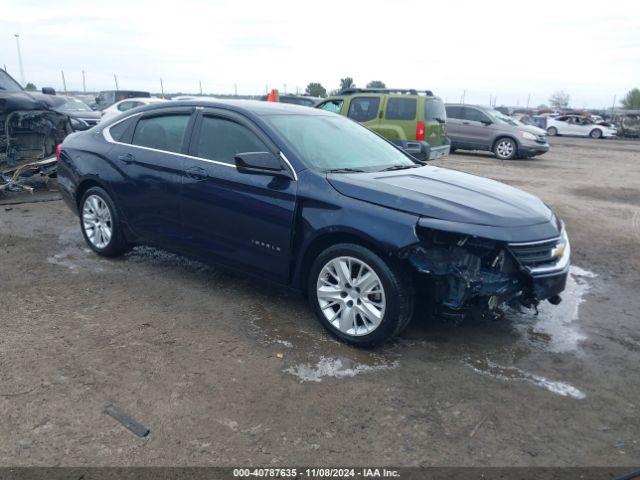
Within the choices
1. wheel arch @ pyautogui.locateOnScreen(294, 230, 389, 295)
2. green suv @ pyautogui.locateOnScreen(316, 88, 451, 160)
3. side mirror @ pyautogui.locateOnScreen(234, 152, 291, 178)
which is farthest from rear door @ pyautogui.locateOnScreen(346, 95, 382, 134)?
wheel arch @ pyautogui.locateOnScreen(294, 230, 389, 295)

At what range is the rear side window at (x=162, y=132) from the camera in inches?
191

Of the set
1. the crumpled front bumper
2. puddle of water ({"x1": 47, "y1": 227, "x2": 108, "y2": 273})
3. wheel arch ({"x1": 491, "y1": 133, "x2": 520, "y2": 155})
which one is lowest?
puddle of water ({"x1": 47, "y1": 227, "x2": 108, "y2": 273})

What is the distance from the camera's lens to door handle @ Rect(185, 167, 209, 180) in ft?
14.8

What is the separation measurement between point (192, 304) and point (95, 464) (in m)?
2.02

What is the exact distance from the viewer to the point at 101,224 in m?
5.59

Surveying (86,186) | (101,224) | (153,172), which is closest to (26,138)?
(86,186)

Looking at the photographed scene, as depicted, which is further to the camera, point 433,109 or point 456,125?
point 456,125

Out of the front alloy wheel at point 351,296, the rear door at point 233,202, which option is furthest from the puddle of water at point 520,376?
the rear door at point 233,202

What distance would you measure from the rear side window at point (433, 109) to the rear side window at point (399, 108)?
1.04 ft

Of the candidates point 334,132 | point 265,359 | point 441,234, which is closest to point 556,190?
point 334,132

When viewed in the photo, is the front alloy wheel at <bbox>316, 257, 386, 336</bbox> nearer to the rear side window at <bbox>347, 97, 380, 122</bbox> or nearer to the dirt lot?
the dirt lot

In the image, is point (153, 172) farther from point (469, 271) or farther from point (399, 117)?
point (399, 117)

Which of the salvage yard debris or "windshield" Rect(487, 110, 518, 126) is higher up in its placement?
"windshield" Rect(487, 110, 518, 126)

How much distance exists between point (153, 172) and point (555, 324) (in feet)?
12.1
